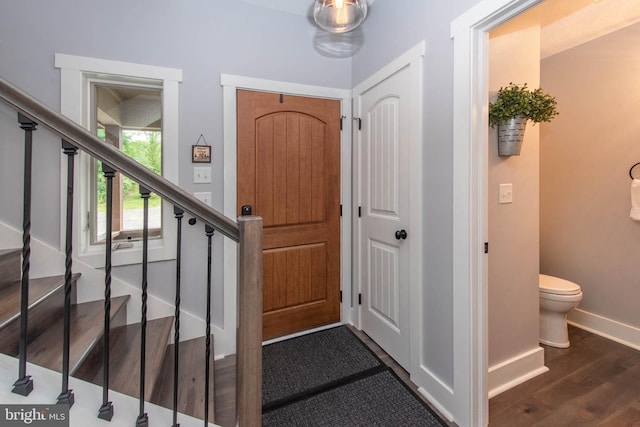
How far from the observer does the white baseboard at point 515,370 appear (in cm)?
170

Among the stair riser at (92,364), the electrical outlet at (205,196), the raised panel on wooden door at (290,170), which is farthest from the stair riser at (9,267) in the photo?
the raised panel on wooden door at (290,170)

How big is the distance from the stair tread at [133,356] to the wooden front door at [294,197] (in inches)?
29.9

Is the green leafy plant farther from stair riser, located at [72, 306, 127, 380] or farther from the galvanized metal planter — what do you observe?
stair riser, located at [72, 306, 127, 380]

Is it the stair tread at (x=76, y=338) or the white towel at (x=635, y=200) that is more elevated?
the white towel at (x=635, y=200)

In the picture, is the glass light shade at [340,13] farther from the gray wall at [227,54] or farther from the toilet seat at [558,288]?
the toilet seat at [558,288]

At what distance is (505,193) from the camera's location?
168 centimetres

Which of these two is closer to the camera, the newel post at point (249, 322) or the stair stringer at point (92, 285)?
the newel post at point (249, 322)

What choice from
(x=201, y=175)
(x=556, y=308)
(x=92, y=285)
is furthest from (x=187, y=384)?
(x=556, y=308)

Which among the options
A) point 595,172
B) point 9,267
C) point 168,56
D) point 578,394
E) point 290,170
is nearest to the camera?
point 9,267

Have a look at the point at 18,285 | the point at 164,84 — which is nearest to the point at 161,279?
the point at 18,285

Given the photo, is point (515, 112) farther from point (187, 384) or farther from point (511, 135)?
point (187, 384)

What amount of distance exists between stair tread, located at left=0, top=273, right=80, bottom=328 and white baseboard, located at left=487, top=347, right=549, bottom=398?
7.74 ft

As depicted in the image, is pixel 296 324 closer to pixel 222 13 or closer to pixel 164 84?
pixel 164 84

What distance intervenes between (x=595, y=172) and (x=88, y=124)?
12.8 ft
